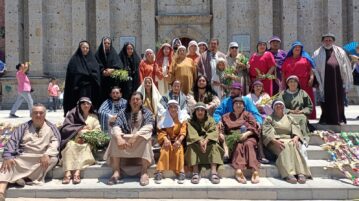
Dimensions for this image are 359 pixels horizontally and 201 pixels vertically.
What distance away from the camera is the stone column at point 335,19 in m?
21.7

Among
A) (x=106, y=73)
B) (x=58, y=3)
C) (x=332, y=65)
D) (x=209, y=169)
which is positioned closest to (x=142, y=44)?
(x=58, y=3)

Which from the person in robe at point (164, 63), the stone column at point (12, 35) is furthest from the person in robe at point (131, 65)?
the stone column at point (12, 35)

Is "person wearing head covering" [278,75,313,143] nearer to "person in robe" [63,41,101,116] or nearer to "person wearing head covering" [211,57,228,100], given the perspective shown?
"person wearing head covering" [211,57,228,100]

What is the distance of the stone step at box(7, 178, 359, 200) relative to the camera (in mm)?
6621

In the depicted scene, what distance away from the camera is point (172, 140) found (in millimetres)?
7492

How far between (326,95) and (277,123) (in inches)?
89.8

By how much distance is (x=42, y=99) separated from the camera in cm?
2153

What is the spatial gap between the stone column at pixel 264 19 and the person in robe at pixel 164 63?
517 inches

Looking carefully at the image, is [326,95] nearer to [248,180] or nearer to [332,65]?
[332,65]

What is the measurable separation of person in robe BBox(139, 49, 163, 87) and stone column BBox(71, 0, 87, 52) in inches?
518

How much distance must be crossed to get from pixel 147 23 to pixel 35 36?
6.04 metres

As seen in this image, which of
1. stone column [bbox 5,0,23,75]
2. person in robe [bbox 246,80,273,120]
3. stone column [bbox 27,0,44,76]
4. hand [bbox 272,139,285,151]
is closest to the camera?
hand [bbox 272,139,285,151]

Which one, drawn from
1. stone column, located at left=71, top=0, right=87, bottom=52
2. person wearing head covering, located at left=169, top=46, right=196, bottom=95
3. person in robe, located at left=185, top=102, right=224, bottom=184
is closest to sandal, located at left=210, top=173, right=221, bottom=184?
person in robe, located at left=185, top=102, right=224, bottom=184

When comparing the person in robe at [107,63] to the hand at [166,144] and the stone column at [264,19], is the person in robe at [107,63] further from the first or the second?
the stone column at [264,19]
